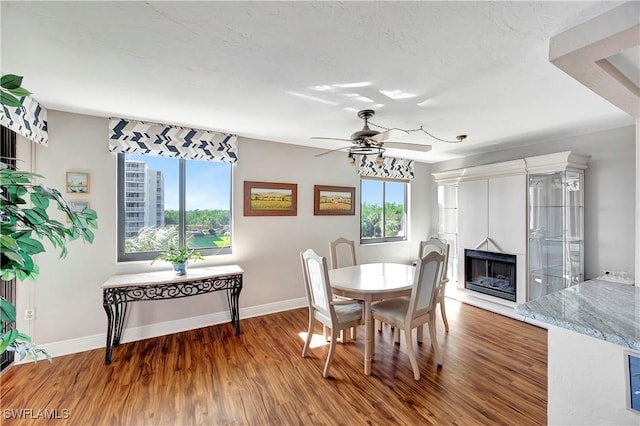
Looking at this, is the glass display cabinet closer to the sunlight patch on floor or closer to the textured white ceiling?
the textured white ceiling

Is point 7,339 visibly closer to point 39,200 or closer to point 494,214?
point 39,200

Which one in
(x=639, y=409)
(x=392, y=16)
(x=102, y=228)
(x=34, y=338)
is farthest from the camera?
(x=102, y=228)

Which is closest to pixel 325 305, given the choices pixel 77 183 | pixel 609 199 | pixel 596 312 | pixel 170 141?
pixel 596 312

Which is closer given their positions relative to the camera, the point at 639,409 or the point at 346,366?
the point at 639,409

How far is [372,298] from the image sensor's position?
244cm

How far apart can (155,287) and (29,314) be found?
1.12 metres

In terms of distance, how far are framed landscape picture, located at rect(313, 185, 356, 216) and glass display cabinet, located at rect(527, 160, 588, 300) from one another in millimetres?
2450

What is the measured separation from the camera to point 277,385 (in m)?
2.29

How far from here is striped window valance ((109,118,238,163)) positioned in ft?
9.69

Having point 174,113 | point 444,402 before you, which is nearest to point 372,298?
point 444,402

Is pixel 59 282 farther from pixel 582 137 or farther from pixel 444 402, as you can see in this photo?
pixel 582 137

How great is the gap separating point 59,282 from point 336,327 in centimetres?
279

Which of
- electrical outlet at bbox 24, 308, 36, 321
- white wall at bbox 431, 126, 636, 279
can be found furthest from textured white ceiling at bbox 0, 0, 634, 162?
electrical outlet at bbox 24, 308, 36, 321

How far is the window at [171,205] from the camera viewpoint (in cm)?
311
